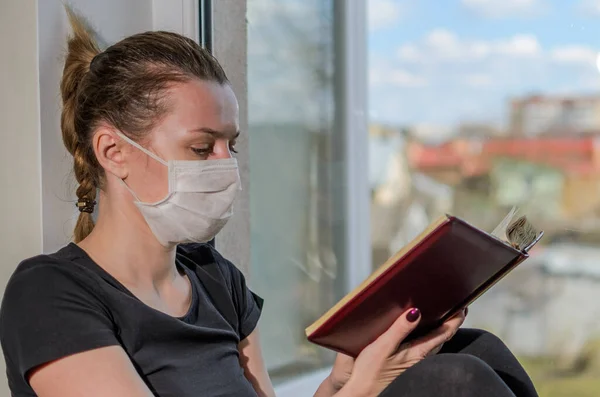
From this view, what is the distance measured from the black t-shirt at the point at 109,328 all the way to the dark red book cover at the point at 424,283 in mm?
182

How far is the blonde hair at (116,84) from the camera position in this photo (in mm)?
1002

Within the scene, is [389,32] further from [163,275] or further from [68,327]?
[68,327]

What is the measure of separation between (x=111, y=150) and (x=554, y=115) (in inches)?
48.0

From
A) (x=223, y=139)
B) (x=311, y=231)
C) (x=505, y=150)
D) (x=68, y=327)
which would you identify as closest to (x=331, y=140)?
(x=311, y=231)

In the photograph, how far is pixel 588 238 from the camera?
180cm

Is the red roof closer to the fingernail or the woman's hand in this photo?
the woman's hand

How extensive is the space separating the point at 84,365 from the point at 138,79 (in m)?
0.38

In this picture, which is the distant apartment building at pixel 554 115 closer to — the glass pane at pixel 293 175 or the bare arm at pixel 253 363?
the glass pane at pixel 293 175

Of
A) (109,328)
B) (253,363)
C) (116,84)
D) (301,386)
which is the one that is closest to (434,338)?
(253,363)

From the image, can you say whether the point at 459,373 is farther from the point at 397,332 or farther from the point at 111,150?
the point at 111,150

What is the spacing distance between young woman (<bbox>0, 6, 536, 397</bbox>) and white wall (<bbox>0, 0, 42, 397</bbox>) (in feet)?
0.16

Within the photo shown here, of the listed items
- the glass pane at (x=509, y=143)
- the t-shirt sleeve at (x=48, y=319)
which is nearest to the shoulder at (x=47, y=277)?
the t-shirt sleeve at (x=48, y=319)

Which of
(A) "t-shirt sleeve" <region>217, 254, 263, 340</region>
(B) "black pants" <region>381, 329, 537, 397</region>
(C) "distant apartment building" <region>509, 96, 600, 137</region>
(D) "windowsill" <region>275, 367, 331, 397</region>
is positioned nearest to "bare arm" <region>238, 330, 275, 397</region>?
(A) "t-shirt sleeve" <region>217, 254, 263, 340</region>

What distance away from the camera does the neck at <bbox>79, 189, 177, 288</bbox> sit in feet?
3.25
